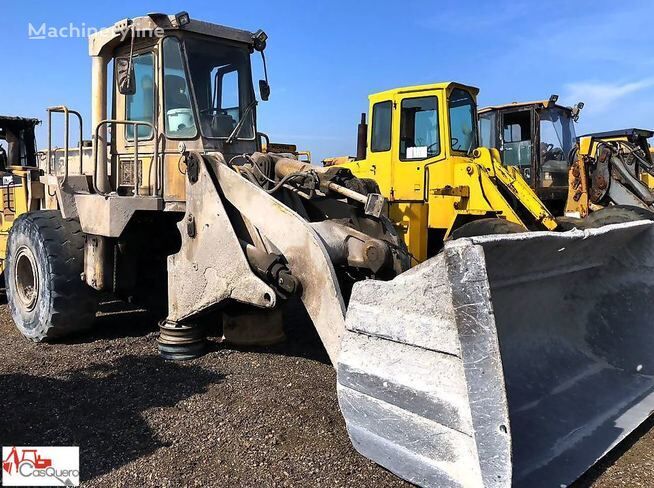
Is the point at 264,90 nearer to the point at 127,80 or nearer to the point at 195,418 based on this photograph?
the point at 127,80

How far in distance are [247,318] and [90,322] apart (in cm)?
162

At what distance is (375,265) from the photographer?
3.92 m

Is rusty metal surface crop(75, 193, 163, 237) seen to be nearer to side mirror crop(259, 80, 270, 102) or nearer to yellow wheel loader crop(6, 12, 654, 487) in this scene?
yellow wheel loader crop(6, 12, 654, 487)

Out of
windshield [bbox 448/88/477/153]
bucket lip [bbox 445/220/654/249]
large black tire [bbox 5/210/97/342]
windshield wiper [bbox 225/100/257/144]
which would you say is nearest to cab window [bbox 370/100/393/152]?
windshield [bbox 448/88/477/153]

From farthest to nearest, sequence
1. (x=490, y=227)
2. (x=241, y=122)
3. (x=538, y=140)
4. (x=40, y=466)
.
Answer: (x=538, y=140) → (x=490, y=227) → (x=241, y=122) → (x=40, y=466)

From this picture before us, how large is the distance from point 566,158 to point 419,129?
12.9 feet

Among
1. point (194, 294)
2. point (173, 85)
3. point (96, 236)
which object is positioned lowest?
point (194, 294)

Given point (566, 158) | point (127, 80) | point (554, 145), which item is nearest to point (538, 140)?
point (554, 145)

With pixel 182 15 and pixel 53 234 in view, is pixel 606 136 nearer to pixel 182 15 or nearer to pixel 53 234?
pixel 182 15

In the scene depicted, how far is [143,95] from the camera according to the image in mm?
5453

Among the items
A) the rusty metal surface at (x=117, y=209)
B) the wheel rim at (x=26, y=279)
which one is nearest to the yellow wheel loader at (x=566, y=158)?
the rusty metal surface at (x=117, y=209)

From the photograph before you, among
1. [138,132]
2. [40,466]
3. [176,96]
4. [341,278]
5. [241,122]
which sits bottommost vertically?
[40,466]

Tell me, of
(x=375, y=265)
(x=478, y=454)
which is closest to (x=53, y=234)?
(x=375, y=265)

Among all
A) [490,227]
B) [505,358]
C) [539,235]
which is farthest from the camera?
[490,227]
